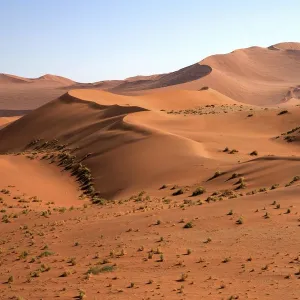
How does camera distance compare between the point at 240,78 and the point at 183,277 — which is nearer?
the point at 183,277

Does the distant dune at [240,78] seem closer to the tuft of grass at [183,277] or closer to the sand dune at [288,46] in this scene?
the sand dune at [288,46]

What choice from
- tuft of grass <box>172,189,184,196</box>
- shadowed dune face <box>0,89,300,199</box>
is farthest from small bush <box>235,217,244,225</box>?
shadowed dune face <box>0,89,300,199</box>

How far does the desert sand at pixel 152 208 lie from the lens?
10.6 m

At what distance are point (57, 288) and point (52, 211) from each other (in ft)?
35.1

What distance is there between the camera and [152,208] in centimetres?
1886

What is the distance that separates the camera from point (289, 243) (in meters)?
12.1

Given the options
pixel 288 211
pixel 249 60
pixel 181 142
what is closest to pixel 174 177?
pixel 181 142

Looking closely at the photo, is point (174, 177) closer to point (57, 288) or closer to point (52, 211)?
point (52, 211)

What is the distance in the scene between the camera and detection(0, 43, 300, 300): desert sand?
10602 mm

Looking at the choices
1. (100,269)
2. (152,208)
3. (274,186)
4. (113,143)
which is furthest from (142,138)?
(100,269)

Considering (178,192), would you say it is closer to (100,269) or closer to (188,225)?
(188,225)

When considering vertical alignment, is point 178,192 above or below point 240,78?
below

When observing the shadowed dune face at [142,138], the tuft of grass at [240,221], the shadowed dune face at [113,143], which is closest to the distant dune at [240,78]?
the shadowed dune face at [113,143]

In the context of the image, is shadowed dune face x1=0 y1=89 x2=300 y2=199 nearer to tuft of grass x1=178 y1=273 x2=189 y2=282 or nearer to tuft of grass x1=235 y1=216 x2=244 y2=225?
tuft of grass x1=235 y1=216 x2=244 y2=225
